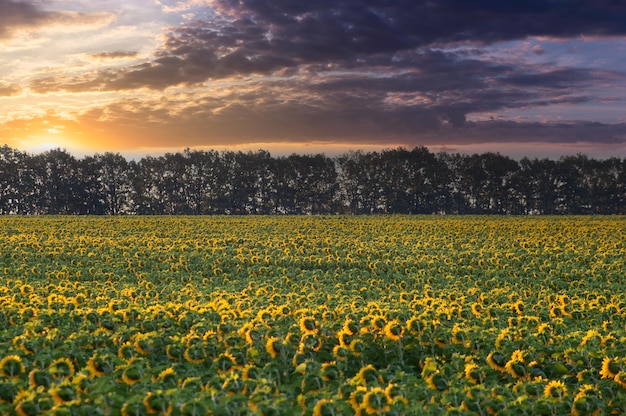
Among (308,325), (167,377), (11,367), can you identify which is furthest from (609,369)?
(11,367)

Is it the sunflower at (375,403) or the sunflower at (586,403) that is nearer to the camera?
the sunflower at (375,403)

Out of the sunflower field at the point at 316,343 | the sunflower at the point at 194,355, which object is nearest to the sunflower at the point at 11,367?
the sunflower field at the point at 316,343

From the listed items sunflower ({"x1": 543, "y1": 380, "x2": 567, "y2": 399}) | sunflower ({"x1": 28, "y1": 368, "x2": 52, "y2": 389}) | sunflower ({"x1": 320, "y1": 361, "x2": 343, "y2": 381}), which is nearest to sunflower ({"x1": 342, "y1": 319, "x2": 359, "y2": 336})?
→ sunflower ({"x1": 320, "y1": 361, "x2": 343, "y2": 381})

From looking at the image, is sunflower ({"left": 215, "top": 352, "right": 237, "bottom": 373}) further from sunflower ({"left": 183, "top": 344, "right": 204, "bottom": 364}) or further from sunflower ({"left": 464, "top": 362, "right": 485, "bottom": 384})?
sunflower ({"left": 464, "top": 362, "right": 485, "bottom": 384})

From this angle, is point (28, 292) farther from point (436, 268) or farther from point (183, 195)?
point (183, 195)

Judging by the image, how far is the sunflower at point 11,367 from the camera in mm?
8838

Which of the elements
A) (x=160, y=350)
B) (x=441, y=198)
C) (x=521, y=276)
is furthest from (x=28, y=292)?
(x=441, y=198)

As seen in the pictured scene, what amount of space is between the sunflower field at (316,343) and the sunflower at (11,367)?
19 millimetres

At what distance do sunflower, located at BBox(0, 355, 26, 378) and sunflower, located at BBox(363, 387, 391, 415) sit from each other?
5.17 m

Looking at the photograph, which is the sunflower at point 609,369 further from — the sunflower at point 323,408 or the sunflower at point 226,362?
the sunflower at point 226,362

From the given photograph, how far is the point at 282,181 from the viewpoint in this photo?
102562mm

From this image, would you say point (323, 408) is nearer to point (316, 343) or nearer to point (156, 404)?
point (156, 404)

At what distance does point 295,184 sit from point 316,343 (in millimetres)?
92156

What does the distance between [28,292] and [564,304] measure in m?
15.3
